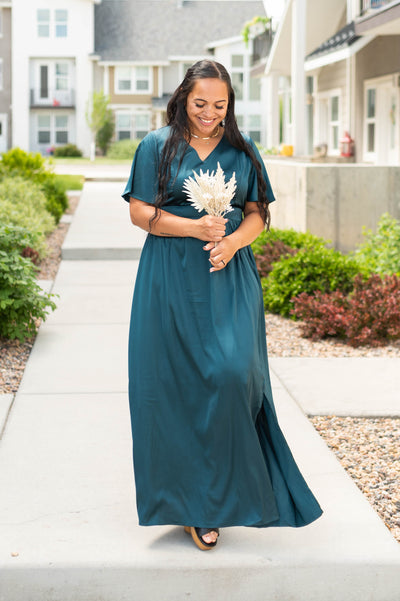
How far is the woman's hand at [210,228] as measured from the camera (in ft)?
9.80

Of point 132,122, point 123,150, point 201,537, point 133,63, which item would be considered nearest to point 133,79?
point 133,63

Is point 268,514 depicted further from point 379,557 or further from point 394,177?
point 394,177

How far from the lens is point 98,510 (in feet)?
11.5

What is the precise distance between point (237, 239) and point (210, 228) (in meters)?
0.13

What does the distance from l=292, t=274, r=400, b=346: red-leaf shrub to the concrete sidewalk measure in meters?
1.18

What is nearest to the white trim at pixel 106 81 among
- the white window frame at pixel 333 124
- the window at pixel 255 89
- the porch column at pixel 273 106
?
the window at pixel 255 89

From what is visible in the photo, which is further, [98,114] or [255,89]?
[255,89]

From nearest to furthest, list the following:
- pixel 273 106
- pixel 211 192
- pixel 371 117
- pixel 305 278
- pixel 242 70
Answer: pixel 211 192, pixel 305 278, pixel 371 117, pixel 273 106, pixel 242 70

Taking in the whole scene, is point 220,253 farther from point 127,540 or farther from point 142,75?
point 142,75

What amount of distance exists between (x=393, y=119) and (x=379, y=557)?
14.5m

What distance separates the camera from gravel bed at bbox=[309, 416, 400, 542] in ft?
12.5

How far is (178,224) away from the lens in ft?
10.0

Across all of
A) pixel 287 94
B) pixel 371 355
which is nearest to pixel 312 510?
pixel 371 355

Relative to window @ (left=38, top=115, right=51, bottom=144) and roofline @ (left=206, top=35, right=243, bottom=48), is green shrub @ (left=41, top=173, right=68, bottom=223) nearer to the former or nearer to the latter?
roofline @ (left=206, top=35, right=243, bottom=48)
